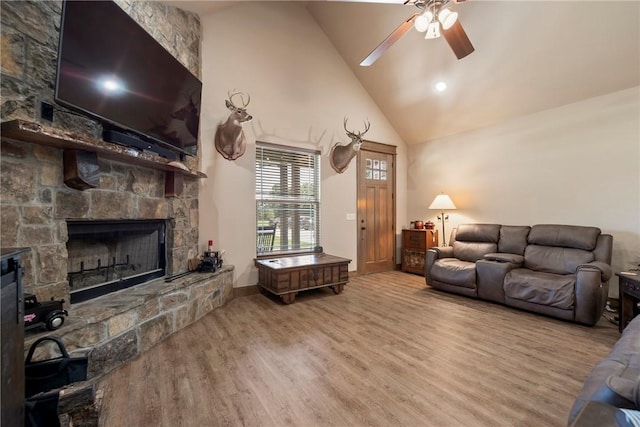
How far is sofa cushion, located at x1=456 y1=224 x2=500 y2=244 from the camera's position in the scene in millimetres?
4125

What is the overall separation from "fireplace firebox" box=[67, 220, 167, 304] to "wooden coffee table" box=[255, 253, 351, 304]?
4.06 feet

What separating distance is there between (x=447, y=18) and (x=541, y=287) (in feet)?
9.65

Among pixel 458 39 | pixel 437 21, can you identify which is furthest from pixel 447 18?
pixel 458 39

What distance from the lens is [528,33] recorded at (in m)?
Answer: 3.20

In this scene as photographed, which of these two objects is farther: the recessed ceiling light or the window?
the recessed ceiling light

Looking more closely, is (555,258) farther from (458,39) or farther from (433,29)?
(433,29)

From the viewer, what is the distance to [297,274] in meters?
3.51

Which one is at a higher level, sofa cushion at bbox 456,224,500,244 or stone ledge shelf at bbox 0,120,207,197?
stone ledge shelf at bbox 0,120,207,197

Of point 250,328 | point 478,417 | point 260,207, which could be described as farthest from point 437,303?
point 260,207

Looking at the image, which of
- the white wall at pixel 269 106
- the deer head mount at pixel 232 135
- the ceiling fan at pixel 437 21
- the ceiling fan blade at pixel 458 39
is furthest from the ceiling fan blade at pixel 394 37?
the white wall at pixel 269 106

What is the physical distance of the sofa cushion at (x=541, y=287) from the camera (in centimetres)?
284

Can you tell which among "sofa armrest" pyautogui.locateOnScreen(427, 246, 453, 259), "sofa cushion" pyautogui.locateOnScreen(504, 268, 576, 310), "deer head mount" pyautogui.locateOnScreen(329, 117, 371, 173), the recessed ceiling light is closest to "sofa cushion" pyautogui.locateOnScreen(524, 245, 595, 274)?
"sofa cushion" pyautogui.locateOnScreen(504, 268, 576, 310)

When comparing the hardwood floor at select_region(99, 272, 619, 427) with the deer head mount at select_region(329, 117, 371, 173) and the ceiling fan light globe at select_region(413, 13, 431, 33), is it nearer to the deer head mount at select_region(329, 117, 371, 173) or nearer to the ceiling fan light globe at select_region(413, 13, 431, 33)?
the deer head mount at select_region(329, 117, 371, 173)

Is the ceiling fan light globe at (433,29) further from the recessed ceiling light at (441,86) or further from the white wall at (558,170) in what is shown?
the white wall at (558,170)
